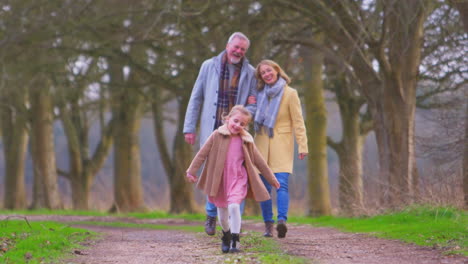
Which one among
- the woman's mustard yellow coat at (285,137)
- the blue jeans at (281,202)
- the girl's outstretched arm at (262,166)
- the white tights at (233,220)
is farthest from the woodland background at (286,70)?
the white tights at (233,220)

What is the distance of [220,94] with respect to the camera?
8.73 metres

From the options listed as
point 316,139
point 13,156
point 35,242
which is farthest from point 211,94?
point 13,156

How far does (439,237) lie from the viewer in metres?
8.12

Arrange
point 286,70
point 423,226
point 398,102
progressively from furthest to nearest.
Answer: point 286,70, point 398,102, point 423,226

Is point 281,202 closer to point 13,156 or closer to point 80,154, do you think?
point 80,154

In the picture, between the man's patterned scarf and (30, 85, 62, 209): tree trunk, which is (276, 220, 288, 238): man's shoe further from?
(30, 85, 62, 209): tree trunk

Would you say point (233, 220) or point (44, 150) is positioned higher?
point (44, 150)

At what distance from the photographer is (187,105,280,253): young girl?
276 inches

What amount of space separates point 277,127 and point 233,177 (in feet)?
5.60

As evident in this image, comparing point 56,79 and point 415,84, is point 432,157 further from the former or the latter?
point 56,79

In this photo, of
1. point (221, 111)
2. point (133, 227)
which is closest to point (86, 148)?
point (133, 227)

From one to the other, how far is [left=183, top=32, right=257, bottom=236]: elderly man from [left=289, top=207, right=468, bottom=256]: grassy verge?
235 centimetres

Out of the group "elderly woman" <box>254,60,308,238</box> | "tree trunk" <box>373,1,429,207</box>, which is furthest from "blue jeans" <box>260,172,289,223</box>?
"tree trunk" <box>373,1,429,207</box>

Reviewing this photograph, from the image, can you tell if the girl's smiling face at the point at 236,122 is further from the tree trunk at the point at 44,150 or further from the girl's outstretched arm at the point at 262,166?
the tree trunk at the point at 44,150
